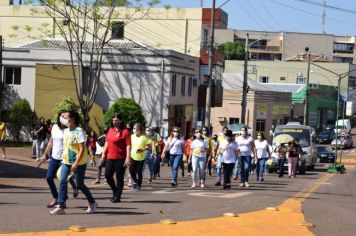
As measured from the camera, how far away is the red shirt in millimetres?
13461

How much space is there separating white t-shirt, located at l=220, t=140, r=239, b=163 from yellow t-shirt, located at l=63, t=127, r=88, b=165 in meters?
7.70

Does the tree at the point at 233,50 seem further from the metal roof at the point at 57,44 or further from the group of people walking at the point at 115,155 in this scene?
the group of people walking at the point at 115,155

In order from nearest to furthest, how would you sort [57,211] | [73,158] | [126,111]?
[57,211] < [73,158] < [126,111]

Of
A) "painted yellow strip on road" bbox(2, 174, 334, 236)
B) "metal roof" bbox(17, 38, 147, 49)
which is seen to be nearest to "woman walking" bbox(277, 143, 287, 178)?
"painted yellow strip on road" bbox(2, 174, 334, 236)

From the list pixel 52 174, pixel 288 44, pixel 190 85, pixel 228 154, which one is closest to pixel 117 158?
pixel 52 174

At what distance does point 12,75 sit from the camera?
142 ft

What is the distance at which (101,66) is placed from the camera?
42406 mm

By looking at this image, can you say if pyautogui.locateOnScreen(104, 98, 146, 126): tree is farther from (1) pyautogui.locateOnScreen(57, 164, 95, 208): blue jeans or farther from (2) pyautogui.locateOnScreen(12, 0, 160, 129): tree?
(1) pyautogui.locateOnScreen(57, 164, 95, 208): blue jeans

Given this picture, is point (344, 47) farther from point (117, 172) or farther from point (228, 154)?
point (117, 172)

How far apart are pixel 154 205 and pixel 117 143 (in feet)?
4.48

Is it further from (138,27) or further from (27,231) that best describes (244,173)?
(138,27)

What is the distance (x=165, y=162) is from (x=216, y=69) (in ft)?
75.3

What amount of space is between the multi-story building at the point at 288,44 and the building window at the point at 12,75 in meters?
74.3

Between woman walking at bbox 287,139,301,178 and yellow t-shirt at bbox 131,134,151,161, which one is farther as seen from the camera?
woman walking at bbox 287,139,301,178
